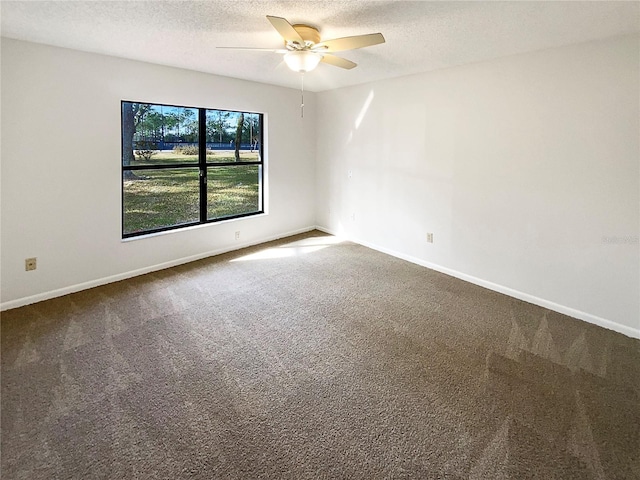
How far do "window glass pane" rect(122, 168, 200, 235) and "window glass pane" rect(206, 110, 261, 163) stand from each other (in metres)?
0.45

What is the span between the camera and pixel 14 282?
3236 millimetres

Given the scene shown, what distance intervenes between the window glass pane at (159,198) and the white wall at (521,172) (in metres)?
2.39

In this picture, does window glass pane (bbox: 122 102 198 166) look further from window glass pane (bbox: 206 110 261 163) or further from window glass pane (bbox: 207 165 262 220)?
window glass pane (bbox: 207 165 262 220)

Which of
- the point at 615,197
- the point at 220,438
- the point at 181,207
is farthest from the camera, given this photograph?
the point at 181,207

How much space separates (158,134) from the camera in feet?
14.0

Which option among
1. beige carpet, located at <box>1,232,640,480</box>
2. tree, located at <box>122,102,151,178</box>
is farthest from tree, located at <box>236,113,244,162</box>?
beige carpet, located at <box>1,232,640,480</box>

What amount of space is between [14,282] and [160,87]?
2.36 metres

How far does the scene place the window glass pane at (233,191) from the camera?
4.88 meters

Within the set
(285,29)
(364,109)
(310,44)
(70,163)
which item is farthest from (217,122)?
(285,29)

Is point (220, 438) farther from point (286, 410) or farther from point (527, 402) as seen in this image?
point (527, 402)

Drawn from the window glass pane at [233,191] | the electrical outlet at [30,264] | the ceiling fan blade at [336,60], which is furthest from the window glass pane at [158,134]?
the ceiling fan blade at [336,60]

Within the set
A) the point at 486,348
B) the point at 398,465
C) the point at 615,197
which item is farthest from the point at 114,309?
the point at 615,197

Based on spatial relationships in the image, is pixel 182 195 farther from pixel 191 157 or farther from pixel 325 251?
pixel 325 251

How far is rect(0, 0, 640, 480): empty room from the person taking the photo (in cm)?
189
